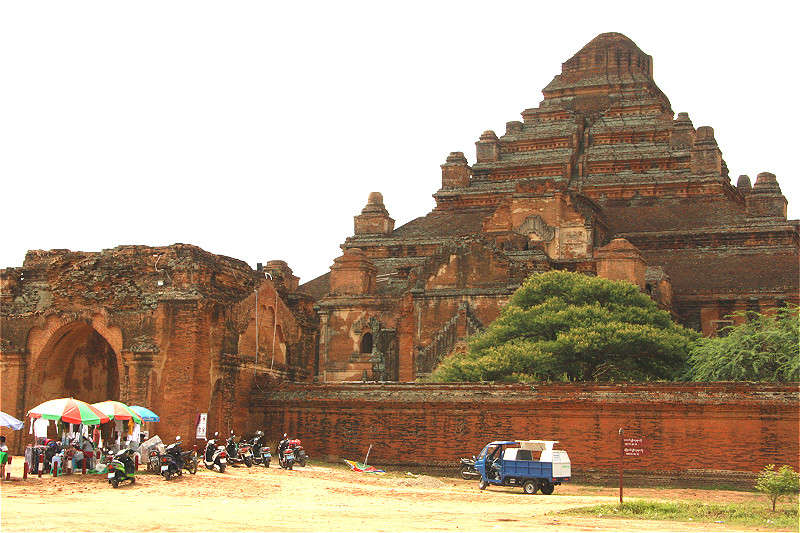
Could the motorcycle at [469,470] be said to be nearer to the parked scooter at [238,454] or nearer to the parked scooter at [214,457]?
the parked scooter at [238,454]

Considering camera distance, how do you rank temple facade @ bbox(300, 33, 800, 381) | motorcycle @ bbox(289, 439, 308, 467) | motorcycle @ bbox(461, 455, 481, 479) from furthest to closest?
temple facade @ bbox(300, 33, 800, 381) → motorcycle @ bbox(289, 439, 308, 467) → motorcycle @ bbox(461, 455, 481, 479)

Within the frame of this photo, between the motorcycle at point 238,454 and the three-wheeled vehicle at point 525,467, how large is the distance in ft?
16.3

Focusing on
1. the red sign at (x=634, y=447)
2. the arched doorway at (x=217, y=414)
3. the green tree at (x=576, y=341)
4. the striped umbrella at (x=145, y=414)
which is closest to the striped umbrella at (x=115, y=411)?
the striped umbrella at (x=145, y=414)

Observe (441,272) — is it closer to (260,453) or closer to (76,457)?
(260,453)

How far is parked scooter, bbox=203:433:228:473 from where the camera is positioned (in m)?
23.4

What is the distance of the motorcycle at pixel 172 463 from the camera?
21453 millimetres

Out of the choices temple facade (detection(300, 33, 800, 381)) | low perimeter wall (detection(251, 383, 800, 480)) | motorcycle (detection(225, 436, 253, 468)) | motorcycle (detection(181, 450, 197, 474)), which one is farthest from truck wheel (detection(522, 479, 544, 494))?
temple facade (detection(300, 33, 800, 381))

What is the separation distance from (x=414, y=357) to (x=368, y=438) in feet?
36.2

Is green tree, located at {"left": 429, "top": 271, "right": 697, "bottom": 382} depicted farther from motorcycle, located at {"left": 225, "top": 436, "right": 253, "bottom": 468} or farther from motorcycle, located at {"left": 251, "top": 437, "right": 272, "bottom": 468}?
motorcycle, located at {"left": 225, "top": 436, "right": 253, "bottom": 468}

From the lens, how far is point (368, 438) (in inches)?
1083

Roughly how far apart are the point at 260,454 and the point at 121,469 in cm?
561

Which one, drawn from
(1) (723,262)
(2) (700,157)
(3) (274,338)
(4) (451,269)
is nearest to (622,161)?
(2) (700,157)

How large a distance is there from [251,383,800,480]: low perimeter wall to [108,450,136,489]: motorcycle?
7.90 meters

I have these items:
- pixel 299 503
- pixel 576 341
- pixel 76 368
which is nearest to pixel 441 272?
pixel 576 341
